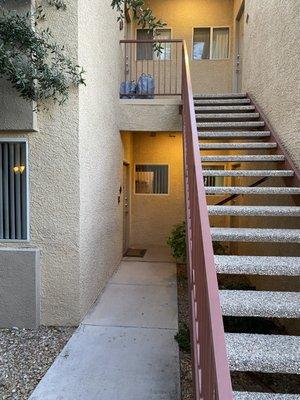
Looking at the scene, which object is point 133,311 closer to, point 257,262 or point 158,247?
point 257,262

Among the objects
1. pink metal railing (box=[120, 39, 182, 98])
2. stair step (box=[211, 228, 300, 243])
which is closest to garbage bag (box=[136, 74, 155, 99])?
pink metal railing (box=[120, 39, 182, 98])

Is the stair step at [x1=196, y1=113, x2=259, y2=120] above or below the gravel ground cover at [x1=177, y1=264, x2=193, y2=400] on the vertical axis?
above

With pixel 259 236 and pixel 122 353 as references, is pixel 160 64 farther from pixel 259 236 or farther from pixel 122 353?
pixel 122 353

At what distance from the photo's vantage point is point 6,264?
4.22 meters

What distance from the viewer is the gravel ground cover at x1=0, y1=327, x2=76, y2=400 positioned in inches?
122

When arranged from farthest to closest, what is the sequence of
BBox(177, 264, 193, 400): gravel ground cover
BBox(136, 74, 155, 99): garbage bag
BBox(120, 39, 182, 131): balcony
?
1. BBox(136, 74, 155, 99): garbage bag
2. BBox(120, 39, 182, 131): balcony
3. BBox(177, 264, 193, 400): gravel ground cover

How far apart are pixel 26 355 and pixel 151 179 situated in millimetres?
5938

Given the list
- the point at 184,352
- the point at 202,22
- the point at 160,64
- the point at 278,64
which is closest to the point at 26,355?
the point at 184,352

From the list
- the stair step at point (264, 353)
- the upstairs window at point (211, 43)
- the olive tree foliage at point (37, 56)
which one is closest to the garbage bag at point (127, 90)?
the olive tree foliage at point (37, 56)

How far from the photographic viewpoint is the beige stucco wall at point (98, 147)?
4.46 meters

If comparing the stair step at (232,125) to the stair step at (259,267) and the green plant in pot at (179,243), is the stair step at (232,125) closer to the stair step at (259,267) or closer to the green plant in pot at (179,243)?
the green plant in pot at (179,243)

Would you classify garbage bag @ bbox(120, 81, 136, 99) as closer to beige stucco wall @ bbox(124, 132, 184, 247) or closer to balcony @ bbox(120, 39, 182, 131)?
balcony @ bbox(120, 39, 182, 131)

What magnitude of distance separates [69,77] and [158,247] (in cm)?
554

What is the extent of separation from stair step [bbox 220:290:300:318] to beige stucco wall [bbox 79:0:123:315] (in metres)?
2.34
